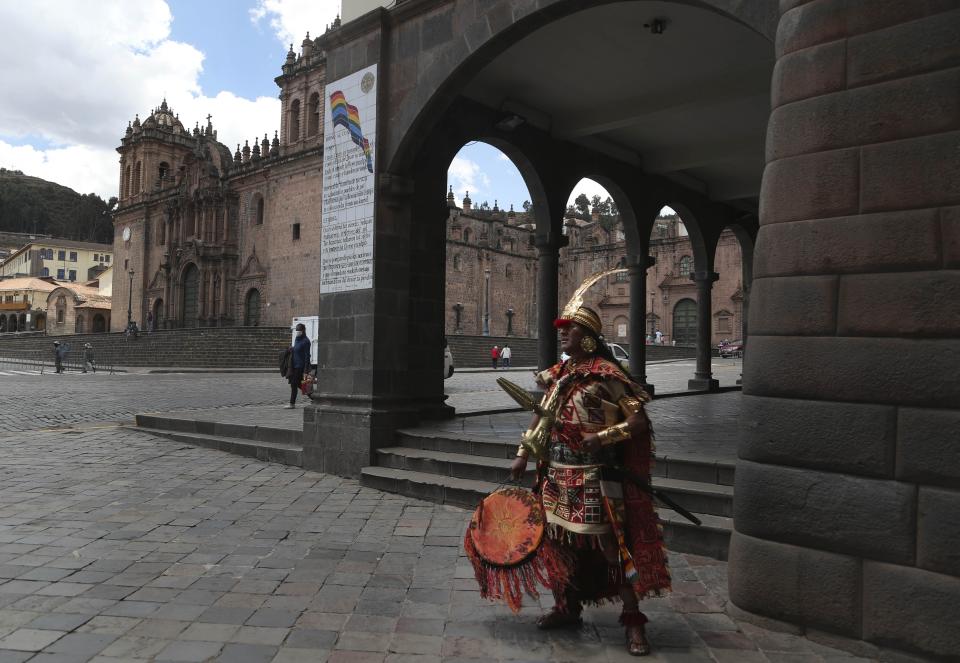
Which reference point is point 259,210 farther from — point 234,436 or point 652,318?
point 234,436

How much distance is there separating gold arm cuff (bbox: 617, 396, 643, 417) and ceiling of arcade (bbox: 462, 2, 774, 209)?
4817mm

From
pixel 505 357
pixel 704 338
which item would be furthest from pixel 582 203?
pixel 704 338

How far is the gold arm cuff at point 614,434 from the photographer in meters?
3.18

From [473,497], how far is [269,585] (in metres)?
2.29

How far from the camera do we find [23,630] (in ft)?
11.0

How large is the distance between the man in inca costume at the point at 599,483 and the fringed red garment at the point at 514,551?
9 centimetres

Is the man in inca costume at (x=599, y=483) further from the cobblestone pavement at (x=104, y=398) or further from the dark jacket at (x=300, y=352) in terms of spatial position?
the cobblestone pavement at (x=104, y=398)

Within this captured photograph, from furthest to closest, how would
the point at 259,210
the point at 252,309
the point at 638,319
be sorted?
the point at 259,210 < the point at 252,309 < the point at 638,319

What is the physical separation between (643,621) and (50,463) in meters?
7.34

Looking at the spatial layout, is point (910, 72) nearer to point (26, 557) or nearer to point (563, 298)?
point (26, 557)

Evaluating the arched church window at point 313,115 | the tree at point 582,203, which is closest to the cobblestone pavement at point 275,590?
the arched church window at point 313,115

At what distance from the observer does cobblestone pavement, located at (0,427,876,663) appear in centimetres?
322

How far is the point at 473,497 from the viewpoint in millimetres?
6039

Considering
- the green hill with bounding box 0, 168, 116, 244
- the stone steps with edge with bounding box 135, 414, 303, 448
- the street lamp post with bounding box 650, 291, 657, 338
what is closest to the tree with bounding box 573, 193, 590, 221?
the street lamp post with bounding box 650, 291, 657, 338
